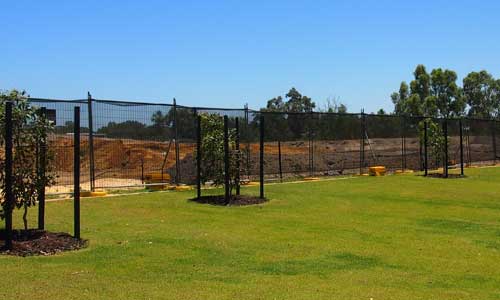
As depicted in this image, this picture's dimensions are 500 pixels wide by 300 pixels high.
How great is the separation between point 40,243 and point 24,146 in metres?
1.40

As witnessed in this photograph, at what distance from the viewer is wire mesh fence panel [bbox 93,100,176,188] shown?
56.2ft

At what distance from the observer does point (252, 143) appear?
22547 mm

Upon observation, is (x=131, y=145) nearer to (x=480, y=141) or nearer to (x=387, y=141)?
(x=387, y=141)

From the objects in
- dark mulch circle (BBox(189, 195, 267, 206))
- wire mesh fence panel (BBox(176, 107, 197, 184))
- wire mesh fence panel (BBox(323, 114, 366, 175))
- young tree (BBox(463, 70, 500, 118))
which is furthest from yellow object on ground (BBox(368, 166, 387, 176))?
young tree (BBox(463, 70, 500, 118))

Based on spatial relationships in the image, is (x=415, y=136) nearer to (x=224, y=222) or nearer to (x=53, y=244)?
(x=224, y=222)

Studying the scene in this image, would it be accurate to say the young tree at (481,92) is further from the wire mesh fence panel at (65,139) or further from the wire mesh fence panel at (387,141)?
the wire mesh fence panel at (65,139)

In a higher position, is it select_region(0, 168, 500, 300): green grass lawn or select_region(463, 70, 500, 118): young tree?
select_region(463, 70, 500, 118): young tree

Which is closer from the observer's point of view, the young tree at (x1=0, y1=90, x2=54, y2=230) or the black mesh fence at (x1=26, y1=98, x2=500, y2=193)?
the young tree at (x1=0, y1=90, x2=54, y2=230)

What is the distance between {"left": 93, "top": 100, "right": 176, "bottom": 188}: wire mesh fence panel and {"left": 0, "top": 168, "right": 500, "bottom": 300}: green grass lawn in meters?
2.91

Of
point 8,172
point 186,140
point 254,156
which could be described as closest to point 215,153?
point 186,140

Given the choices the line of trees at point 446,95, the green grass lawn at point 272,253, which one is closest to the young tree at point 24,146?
the green grass lawn at point 272,253

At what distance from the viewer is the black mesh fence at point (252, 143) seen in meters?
17.1

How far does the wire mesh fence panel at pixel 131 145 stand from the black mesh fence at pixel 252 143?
3 centimetres

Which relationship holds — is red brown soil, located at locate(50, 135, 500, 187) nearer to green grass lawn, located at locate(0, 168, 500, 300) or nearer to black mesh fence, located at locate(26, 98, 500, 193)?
black mesh fence, located at locate(26, 98, 500, 193)
